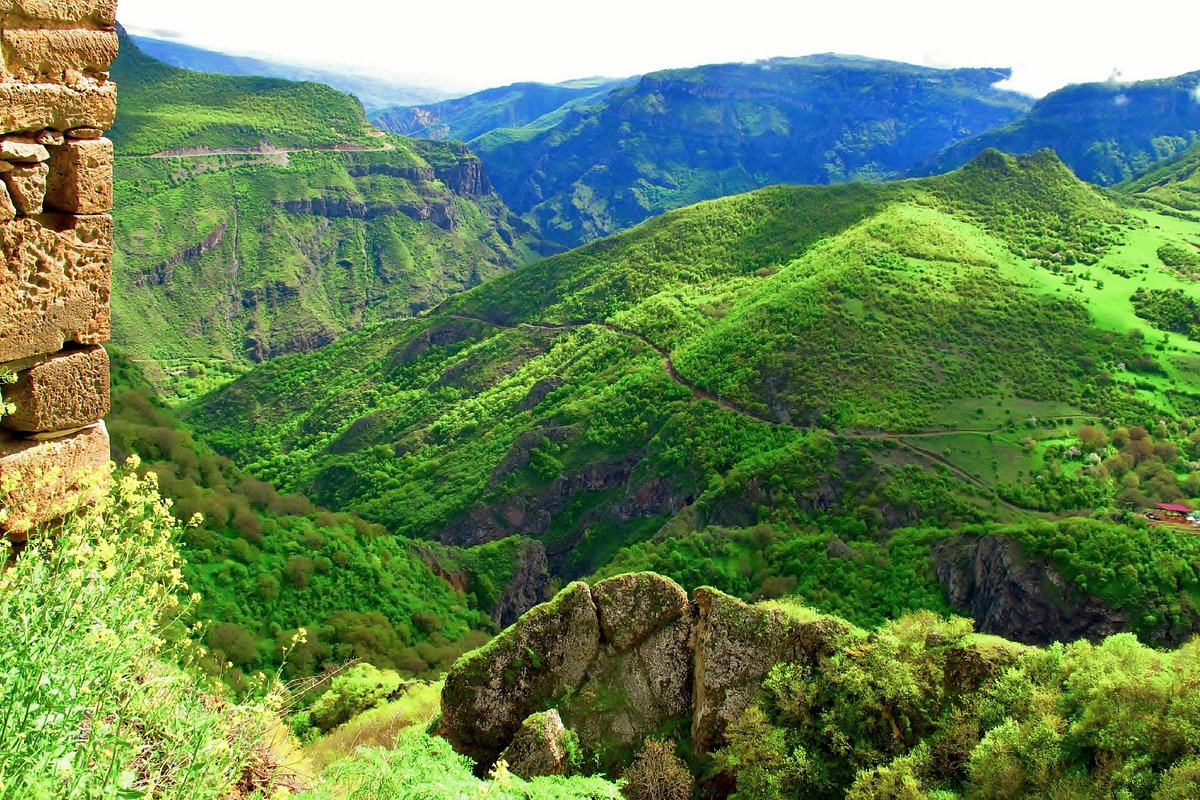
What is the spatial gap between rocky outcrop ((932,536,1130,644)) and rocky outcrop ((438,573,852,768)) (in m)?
33.6

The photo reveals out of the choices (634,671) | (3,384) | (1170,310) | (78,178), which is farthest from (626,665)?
(1170,310)

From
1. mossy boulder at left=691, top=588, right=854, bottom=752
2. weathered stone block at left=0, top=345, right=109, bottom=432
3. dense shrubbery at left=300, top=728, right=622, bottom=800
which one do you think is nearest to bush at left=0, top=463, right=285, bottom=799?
weathered stone block at left=0, top=345, right=109, bottom=432

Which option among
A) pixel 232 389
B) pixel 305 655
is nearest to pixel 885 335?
pixel 305 655

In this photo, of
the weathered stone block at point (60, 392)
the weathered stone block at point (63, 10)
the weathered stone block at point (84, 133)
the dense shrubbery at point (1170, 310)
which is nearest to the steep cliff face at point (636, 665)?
the weathered stone block at point (60, 392)

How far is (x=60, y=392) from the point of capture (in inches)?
360

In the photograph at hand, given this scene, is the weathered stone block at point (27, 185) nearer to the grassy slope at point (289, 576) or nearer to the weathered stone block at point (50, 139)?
the weathered stone block at point (50, 139)

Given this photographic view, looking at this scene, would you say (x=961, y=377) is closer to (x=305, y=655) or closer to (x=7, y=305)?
(x=305, y=655)

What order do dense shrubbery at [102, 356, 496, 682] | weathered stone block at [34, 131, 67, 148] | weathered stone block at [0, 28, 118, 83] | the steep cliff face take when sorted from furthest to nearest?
dense shrubbery at [102, 356, 496, 682] < the steep cliff face < weathered stone block at [34, 131, 67, 148] < weathered stone block at [0, 28, 118, 83]

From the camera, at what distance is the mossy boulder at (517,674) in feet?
72.4

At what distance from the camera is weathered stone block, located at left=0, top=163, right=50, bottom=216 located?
8.37m

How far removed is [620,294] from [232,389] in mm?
74177

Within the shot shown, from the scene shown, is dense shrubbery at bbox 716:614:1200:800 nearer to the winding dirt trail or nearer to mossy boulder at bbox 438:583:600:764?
mossy boulder at bbox 438:583:600:764

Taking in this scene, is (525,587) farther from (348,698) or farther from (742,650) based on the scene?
(742,650)

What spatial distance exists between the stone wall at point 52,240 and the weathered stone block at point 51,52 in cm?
1
